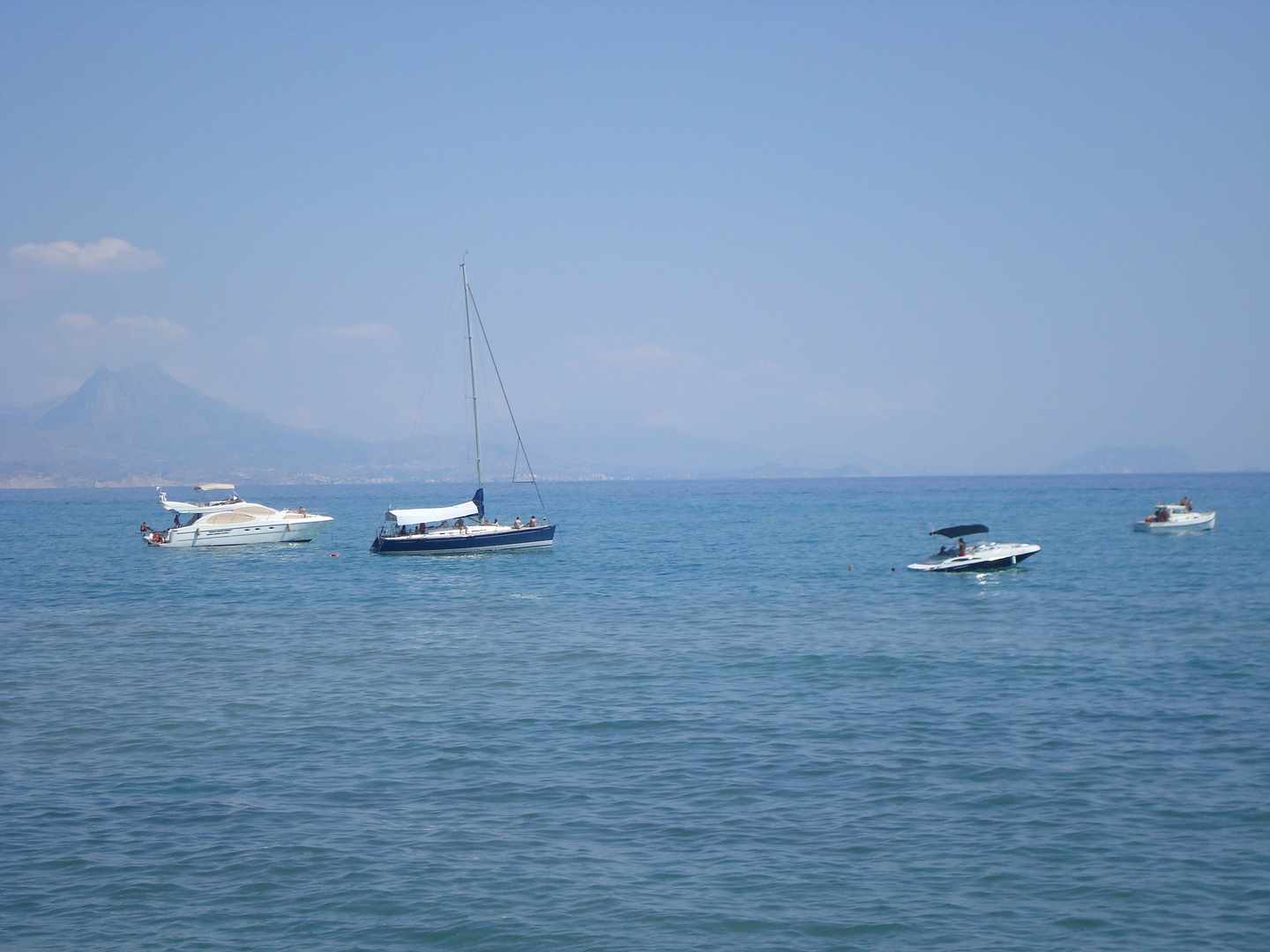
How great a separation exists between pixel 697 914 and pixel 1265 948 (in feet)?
23.4

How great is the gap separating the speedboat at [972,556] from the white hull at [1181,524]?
113 ft

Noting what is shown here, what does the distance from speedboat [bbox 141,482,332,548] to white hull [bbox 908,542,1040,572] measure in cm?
4914

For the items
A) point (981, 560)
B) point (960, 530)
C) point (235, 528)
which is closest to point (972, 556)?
point (981, 560)

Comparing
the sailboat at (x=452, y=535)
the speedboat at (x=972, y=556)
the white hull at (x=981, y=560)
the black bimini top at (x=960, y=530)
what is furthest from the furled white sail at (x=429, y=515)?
the black bimini top at (x=960, y=530)

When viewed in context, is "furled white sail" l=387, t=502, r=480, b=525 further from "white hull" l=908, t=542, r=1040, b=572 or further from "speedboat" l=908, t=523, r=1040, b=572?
"speedboat" l=908, t=523, r=1040, b=572

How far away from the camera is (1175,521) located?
3344 inches

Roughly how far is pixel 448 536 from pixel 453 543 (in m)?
0.70

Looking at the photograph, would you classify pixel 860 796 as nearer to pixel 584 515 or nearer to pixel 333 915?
pixel 333 915

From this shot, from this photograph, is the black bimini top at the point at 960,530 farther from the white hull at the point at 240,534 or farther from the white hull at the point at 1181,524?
the white hull at the point at 240,534

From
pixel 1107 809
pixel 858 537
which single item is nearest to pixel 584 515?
pixel 858 537

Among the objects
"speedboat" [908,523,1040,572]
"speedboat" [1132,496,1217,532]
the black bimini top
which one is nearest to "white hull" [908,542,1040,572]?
"speedboat" [908,523,1040,572]

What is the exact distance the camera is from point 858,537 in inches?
3519

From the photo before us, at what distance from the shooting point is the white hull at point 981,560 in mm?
54875

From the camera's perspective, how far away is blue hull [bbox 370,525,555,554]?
69.3m
